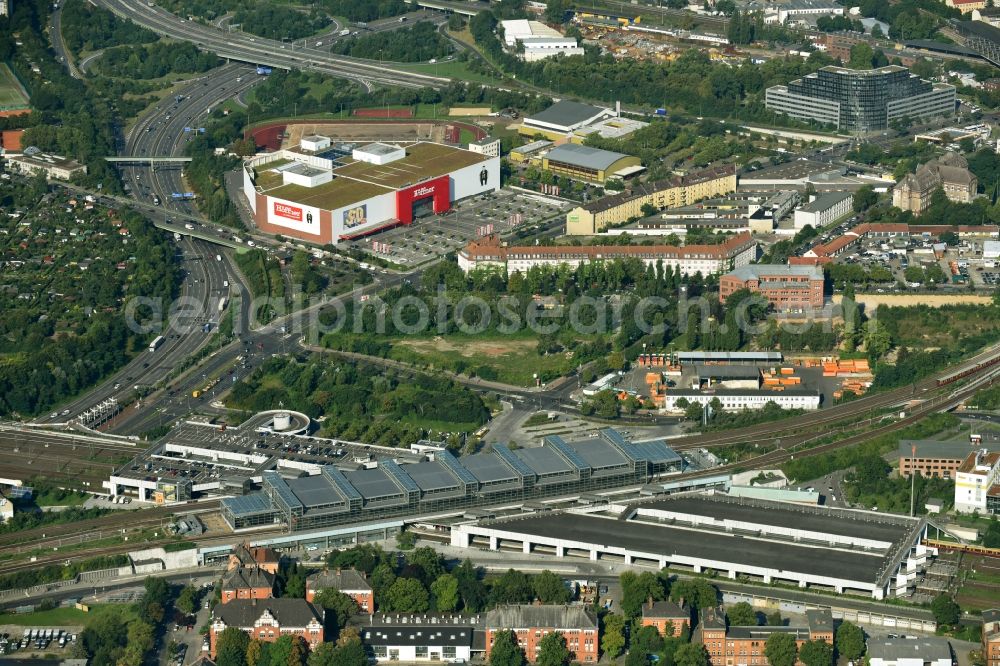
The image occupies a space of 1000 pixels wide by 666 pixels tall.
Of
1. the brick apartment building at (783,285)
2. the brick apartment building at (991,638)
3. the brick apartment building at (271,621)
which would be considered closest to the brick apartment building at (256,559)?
the brick apartment building at (271,621)

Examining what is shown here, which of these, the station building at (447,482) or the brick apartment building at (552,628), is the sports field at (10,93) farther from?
the brick apartment building at (552,628)

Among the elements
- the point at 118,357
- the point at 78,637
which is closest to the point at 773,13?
the point at 118,357

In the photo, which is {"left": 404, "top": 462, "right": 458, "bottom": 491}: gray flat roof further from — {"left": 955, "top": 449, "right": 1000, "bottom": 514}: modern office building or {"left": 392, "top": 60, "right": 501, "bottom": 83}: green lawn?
{"left": 392, "top": 60, "right": 501, "bottom": 83}: green lawn

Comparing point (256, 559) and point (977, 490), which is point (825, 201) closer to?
point (977, 490)

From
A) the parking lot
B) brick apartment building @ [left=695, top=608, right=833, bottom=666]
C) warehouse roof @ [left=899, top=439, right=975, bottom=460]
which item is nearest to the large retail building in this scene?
the parking lot

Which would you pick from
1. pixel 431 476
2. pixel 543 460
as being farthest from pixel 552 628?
pixel 543 460

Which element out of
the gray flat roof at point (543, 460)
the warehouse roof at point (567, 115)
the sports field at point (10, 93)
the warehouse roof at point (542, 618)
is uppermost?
the warehouse roof at point (542, 618)

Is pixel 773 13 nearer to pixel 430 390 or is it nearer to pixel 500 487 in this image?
pixel 430 390
